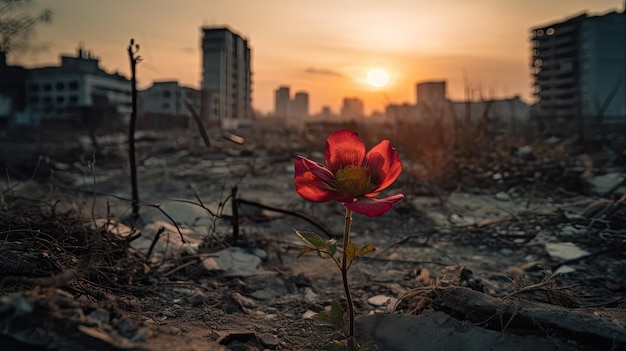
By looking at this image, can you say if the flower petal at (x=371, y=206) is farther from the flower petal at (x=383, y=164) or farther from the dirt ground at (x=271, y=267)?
the dirt ground at (x=271, y=267)

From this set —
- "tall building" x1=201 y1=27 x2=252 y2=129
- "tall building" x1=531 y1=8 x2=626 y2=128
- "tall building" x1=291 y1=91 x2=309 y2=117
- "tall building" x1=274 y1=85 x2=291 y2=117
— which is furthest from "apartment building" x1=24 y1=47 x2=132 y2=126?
"tall building" x1=291 y1=91 x2=309 y2=117

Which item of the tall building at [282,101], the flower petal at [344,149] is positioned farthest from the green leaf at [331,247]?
the tall building at [282,101]

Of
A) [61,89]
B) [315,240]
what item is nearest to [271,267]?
[315,240]

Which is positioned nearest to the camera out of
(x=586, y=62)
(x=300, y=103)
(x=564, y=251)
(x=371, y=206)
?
(x=371, y=206)

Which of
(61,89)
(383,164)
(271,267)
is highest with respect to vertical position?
(61,89)

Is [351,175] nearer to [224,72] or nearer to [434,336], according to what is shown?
[434,336]

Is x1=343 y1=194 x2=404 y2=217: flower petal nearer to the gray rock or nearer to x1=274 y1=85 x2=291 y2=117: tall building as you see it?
the gray rock

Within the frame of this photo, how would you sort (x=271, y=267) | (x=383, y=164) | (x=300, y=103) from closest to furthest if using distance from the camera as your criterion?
(x=383, y=164)
(x=271, y=267)
(x=300, y=103)

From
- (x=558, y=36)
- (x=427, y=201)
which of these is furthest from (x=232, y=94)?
(x=427, y=201)
